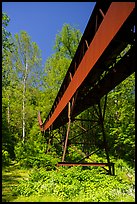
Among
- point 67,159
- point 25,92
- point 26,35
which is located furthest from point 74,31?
point 67,159

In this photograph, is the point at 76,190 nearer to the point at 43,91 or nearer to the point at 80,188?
the point at 80,188

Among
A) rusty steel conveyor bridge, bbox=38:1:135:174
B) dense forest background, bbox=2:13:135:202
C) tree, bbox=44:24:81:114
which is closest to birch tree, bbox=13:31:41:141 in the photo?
dense forest background, bbox=2:13:135:202

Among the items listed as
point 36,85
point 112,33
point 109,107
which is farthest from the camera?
point 36,85

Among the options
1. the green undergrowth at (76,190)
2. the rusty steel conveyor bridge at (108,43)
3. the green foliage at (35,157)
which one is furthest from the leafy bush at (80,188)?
the green foliage at (35,157)

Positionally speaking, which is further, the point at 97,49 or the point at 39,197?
the point at 39,197

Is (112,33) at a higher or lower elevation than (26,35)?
lower

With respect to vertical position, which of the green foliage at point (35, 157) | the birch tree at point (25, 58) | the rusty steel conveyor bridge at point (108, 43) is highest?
the birch tree at point (25, 58)

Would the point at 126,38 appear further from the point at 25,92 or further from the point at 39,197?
the point at 25,92

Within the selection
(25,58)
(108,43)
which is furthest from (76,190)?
(25,58)

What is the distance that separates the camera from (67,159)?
13930 mm

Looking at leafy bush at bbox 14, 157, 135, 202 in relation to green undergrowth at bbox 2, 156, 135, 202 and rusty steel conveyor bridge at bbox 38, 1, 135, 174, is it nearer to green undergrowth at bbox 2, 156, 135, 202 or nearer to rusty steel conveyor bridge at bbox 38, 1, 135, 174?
green undergrowth at bbox 2, 156, 135, 202

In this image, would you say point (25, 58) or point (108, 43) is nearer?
point (108, 43)

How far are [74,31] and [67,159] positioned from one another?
1622cm

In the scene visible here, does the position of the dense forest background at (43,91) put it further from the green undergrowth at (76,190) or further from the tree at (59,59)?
the green undergrowth at (76,190)
